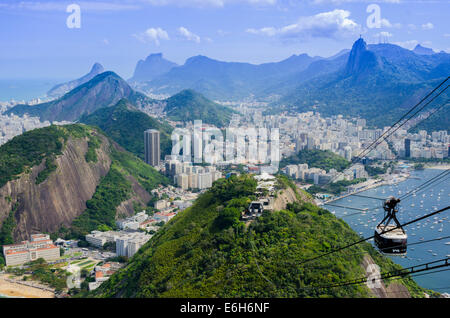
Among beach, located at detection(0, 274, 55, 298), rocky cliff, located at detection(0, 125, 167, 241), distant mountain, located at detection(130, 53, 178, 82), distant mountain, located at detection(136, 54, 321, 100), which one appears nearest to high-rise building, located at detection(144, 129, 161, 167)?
rocky cliff, located at detection(0, 125, 167, 241)

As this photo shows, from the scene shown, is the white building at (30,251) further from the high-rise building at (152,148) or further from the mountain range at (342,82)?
the mountain range at (342,82)

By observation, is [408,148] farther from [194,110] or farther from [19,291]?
[19,291]

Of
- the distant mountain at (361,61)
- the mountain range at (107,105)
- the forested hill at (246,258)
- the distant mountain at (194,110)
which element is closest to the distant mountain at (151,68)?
the mountain range at (107,105)

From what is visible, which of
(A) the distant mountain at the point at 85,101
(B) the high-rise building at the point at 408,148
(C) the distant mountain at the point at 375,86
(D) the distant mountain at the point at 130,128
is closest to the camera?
(B) the high-rise building at the point at 408,148

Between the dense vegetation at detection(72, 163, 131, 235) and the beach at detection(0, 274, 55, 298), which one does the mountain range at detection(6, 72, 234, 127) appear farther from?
the beach at detection(0, 274, 55, 298)

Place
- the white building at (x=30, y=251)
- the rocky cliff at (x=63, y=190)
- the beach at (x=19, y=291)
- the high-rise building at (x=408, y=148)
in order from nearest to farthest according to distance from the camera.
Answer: the beach at (x=19, y=291), the white building at (x=30, y=251), the rocky cliff at (x=63, y=190), the high-rise building at (x=408, y=148)

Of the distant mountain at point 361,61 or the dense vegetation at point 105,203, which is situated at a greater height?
the distant mountain at point 361,61

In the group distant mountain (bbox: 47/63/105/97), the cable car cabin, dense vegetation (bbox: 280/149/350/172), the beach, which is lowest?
the beach

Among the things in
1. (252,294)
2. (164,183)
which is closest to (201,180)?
(164,183)

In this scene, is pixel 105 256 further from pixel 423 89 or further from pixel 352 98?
pixel 352 98
